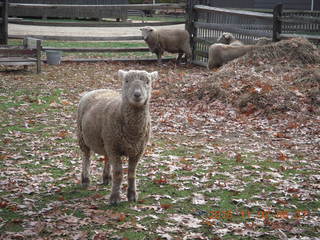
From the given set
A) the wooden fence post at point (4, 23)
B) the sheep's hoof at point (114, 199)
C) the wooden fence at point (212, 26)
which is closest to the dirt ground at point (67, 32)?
the wooden fence post at point (4, 23)

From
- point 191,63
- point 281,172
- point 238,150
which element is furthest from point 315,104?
point 191,63

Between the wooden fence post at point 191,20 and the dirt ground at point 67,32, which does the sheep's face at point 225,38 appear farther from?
the dirt ground at point 67,32

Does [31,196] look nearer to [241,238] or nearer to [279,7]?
[241,238]

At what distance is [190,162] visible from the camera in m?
8.67

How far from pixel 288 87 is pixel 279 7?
15.9 ft

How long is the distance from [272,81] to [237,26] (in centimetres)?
677

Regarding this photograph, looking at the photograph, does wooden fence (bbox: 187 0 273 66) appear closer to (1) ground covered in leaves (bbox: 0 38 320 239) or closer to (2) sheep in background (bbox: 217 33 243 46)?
(2) sheep in background (bbox: 217 33 243 46)

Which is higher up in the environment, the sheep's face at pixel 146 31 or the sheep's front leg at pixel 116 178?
the sheep's face at pixel 146 31

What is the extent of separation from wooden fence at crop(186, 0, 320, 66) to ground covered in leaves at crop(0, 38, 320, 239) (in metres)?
2.56

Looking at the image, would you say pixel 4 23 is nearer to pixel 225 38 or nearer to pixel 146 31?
pixel 146 31

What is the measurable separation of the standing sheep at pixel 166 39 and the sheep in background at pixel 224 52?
3.15 meters

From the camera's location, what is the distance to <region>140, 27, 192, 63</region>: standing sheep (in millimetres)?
20297

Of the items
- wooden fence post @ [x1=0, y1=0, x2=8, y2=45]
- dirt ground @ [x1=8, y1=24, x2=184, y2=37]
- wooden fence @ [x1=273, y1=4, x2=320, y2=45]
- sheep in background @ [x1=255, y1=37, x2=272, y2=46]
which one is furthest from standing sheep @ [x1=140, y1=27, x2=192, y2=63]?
dirt ground @ [x1=8, y1=24, x2=184, y2=37]

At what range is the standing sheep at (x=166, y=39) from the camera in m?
20.3
